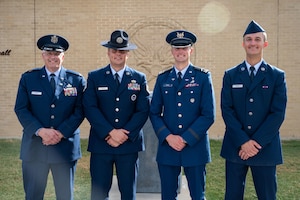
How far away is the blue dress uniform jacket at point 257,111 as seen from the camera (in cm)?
385

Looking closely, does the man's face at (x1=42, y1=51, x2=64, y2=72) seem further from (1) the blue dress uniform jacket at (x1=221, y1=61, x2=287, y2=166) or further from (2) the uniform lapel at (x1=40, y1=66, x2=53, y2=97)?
(1) the blue dress uniform jacket at (x1=221, y1=61, x2=287, y2=166)

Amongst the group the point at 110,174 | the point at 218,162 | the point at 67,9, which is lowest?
the point at 218,162

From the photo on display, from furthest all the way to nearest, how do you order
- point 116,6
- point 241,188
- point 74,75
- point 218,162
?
point 116,6, point 218,162, point 74,75, point 241,188

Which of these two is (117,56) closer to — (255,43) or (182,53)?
(182,53)

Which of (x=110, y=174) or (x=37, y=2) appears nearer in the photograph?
(x=110, y=174)

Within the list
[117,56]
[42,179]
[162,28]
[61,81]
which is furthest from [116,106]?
[162,28]

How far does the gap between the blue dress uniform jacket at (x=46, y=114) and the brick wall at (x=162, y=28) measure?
5.82m

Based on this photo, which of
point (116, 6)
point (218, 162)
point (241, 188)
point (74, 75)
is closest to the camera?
point (241, 188)

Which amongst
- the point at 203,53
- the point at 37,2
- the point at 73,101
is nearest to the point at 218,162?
the point at 203,53

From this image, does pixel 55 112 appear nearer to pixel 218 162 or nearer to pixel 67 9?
pixel 218 162

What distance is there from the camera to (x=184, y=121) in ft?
13.1

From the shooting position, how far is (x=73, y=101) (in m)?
4.16

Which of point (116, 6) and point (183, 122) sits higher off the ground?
point (116, 6)

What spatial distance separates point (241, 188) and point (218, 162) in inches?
151
